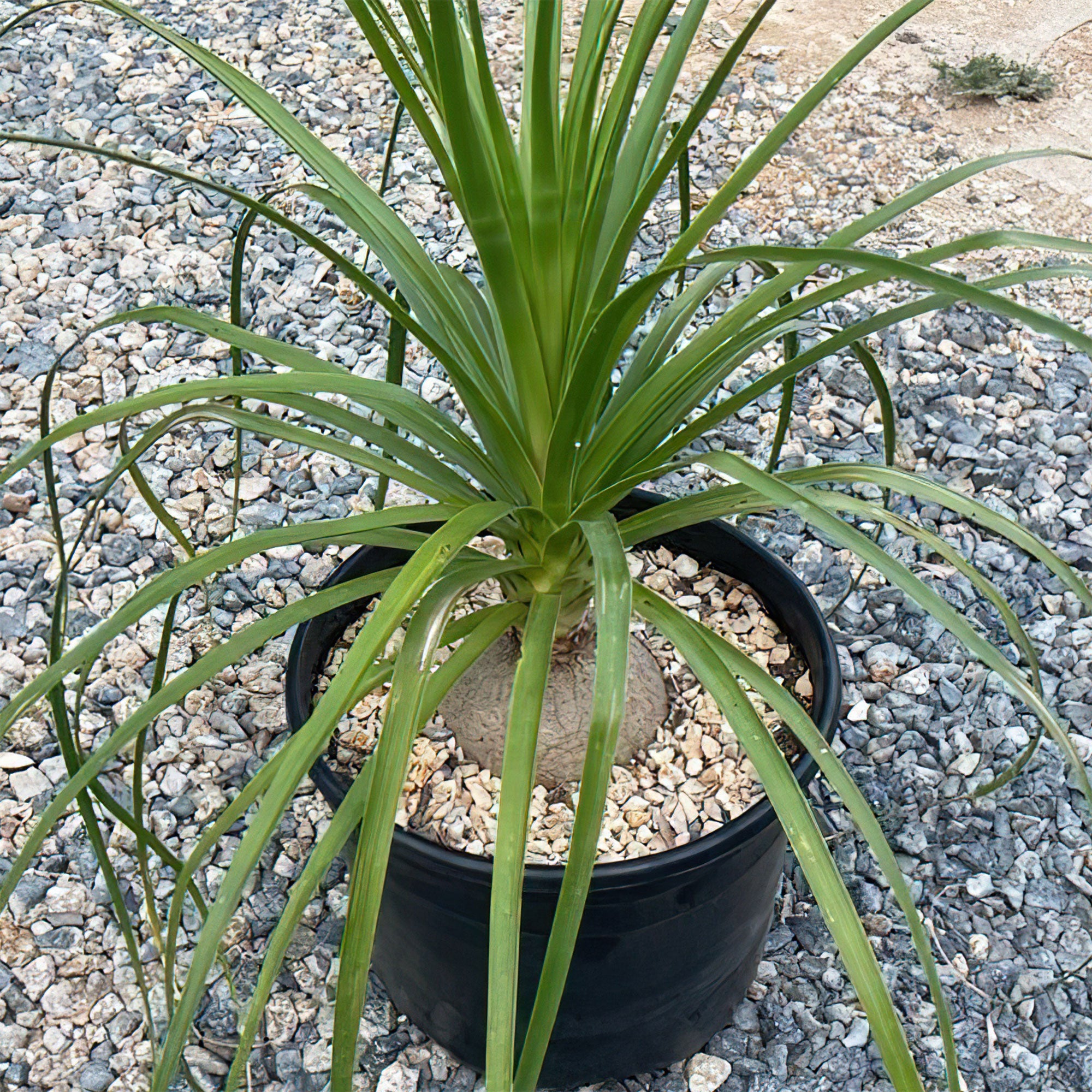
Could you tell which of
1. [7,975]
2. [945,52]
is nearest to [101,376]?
[7,975]

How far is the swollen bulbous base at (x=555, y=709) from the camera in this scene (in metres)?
1.27

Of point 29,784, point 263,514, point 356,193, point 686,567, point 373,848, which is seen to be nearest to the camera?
point 373,848

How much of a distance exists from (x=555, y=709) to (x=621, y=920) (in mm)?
228

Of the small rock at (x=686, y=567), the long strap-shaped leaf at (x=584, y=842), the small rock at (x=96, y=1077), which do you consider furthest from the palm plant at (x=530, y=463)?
the small rock at (x=96, y=1077)

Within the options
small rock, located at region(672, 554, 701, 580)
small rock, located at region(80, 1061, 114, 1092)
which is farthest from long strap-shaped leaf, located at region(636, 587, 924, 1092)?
small rock, located at region(80, 1061, 114, 1092)

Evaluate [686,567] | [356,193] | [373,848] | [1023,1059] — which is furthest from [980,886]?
[356,193]

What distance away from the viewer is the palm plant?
807 millimetres

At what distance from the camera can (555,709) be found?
49.8 inches

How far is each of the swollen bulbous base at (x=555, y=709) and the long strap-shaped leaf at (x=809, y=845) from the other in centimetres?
26

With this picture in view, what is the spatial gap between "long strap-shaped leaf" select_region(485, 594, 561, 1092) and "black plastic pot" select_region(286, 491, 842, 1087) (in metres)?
0.23

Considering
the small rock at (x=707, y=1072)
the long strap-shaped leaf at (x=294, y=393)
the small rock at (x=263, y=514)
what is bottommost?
the small rock at (x=707, y=1072)

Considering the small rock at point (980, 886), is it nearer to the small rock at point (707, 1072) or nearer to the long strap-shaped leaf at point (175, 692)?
the small rock at point (707, 1072)

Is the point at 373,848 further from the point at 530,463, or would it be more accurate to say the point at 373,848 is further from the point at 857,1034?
the point at 857,1034

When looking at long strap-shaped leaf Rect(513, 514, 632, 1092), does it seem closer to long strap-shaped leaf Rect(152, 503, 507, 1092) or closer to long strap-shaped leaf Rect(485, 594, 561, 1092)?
long strap-shaped leaf Rect(485, 594, 561, 1092)
